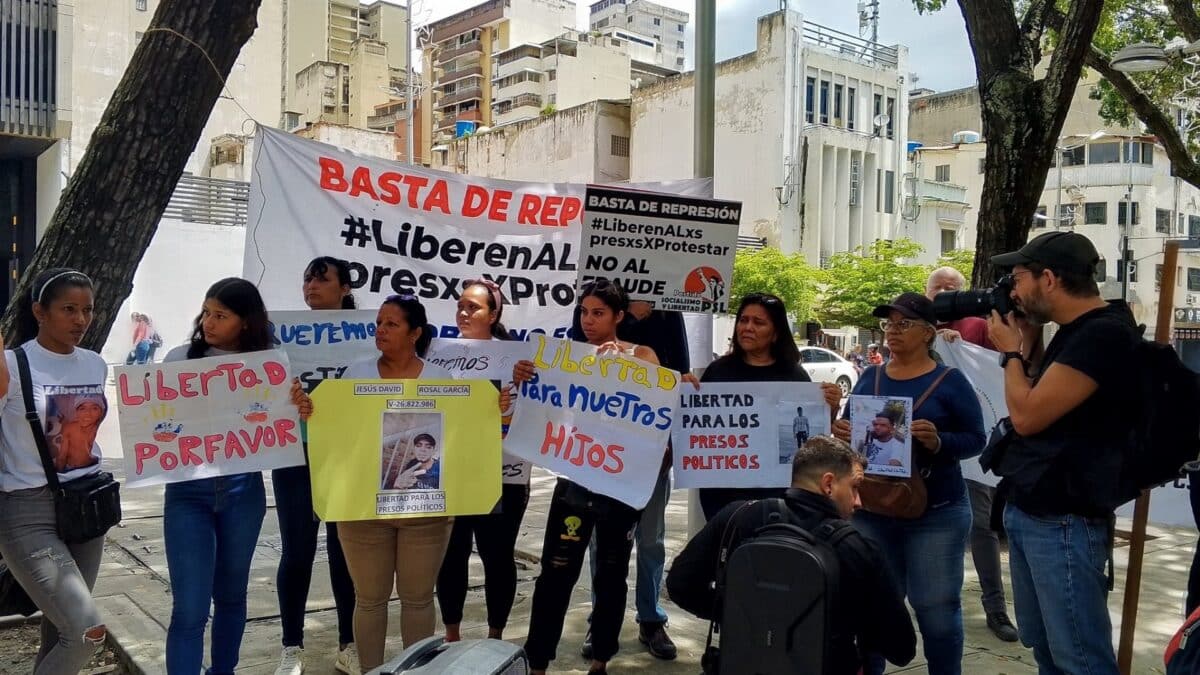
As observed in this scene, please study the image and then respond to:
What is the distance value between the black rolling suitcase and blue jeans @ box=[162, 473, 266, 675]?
121cm

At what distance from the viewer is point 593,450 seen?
4395 millimetres

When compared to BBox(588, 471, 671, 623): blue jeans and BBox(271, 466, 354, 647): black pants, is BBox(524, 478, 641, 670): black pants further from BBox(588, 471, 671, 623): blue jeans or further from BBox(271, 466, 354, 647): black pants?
BBox(271, 466, 354, 647): black pants

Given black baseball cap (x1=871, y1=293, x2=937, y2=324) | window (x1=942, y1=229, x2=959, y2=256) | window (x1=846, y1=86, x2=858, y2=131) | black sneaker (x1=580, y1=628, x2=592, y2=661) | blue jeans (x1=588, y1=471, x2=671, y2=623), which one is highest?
window (x1=846, y1=86, x2=858, y2=131)

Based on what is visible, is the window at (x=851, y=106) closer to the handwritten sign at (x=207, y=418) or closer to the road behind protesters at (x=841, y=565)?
the handwritten sign at (x=207, y=418)

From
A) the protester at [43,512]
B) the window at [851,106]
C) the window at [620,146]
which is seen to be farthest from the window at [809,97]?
the protester at [43,512]

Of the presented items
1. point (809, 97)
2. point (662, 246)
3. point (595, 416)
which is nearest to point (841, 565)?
point (595, 416)

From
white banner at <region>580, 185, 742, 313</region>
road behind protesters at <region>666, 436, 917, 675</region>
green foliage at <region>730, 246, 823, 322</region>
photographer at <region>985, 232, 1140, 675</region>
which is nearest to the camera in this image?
road behind protesters at <region>666, 436, 917, 675</region>

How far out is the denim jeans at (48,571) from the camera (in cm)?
355

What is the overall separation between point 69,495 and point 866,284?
3707 cm

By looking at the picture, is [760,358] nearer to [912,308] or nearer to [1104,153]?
[912,308]

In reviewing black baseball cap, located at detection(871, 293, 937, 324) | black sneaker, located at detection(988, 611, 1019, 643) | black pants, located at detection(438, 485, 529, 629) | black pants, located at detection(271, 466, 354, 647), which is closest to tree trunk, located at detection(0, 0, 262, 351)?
black pants, located at detection(271, 466, 354, 647)

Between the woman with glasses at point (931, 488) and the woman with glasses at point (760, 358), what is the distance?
1.52 ft

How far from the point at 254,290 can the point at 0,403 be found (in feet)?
3.41

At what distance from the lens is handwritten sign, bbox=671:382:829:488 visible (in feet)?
14.9
